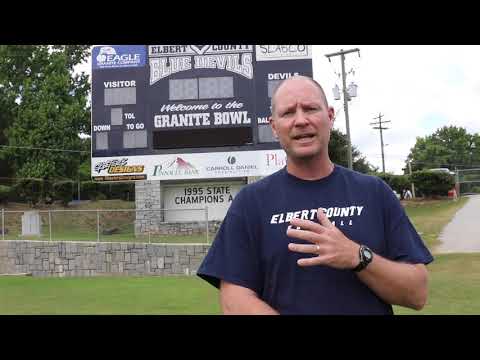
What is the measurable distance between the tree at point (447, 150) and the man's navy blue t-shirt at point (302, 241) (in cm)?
5667

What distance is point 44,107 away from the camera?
30.1m

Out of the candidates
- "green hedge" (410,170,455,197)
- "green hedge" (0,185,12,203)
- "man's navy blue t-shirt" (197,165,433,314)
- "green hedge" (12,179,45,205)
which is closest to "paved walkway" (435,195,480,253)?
"green hedge" (410,170,455,197)

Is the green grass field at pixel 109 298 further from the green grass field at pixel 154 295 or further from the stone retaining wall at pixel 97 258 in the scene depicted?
the stone retaining wall at pixel 97 258

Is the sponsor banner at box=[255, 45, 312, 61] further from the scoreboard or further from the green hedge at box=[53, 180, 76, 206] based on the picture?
the green hedge at box=[53, 180, 76, 206]

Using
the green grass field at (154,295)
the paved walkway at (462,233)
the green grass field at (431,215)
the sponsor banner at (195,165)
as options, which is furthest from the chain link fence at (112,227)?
the paved walkway at (462,233)

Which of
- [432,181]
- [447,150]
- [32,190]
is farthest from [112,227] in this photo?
[447,150]

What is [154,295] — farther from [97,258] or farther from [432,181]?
[432,181]

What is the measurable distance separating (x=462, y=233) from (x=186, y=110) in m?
9.55

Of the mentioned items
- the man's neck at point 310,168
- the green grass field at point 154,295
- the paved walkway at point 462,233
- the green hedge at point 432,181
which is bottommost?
the green grass field at point 154,295

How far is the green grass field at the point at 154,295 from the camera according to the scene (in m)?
7.44
